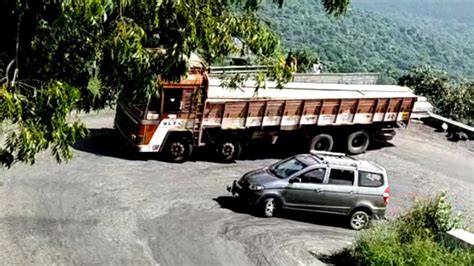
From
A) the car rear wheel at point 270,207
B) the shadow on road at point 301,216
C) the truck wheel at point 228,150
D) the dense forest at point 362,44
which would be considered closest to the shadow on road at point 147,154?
the truck wheel at point 228,150

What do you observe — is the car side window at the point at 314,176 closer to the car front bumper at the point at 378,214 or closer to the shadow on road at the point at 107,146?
the car front bumper at the point at 378,214

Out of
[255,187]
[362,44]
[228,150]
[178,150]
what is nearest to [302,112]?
[228,150]

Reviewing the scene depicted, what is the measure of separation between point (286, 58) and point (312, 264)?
563cm

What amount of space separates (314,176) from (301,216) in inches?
44.8

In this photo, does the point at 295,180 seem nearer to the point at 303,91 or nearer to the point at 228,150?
the point at 228,150

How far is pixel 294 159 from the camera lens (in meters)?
17.7

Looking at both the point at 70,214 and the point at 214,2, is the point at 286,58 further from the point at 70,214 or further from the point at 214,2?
the point at 70,214

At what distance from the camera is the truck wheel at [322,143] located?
72.4 feet

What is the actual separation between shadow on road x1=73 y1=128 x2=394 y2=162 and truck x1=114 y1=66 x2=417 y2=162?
32 centimetres

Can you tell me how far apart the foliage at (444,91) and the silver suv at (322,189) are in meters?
12.6

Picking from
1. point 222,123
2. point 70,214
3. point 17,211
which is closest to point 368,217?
point 222,123

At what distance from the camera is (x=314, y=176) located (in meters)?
17.1

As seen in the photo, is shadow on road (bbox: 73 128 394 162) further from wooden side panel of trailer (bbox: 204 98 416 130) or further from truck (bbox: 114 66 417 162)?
wooden side panel of trailer (bbox: 204 98 416 130)

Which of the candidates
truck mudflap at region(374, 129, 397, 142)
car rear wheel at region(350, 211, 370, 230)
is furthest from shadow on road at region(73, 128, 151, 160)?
truck mudflap at region(374, 129, 397, 142)
